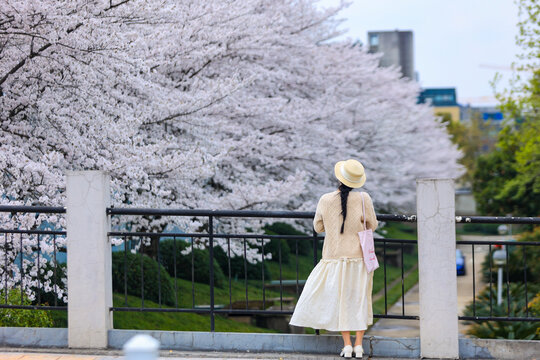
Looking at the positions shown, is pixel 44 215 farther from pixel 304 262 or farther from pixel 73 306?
pixel 304 262

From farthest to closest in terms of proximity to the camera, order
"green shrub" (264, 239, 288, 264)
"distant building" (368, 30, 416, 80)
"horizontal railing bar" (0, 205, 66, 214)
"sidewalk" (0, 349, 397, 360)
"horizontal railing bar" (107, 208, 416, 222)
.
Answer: "distant building" (368, 30, 416, 80), "green shrub" (264, 239, 288, 264), "horizontal railing bar" (0, 205, 66, 214), "horizontal railing bar" (107, 208, 416, 222), "sidewalk" (0, 349, 397, 360)

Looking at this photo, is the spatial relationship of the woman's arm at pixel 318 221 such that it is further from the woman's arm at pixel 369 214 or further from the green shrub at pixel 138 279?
the green shrub at pixel 138 279

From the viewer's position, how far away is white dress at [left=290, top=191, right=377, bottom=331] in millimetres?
6469

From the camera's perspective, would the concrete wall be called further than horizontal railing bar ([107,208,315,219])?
No

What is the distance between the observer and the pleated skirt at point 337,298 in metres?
6.45

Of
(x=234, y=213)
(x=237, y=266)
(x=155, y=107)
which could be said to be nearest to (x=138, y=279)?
(x=155, y=107)

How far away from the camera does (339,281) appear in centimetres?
650

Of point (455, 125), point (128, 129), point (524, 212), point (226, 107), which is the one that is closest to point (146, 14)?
point (128, 129)

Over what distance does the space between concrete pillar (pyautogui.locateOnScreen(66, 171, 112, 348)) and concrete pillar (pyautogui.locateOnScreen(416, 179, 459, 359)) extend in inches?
114

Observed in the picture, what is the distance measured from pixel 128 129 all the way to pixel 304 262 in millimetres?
15213

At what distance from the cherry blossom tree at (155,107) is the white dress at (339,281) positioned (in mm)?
3865

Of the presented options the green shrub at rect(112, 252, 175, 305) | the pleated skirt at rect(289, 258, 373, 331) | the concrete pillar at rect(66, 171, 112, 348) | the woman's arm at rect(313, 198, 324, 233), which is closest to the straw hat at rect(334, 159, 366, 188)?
the woman's arm at rect(313, 198, 324, 233)

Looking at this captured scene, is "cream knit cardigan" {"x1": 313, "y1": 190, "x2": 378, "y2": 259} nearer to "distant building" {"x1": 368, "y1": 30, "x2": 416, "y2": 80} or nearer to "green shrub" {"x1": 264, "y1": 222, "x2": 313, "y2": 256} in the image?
"green shrub" {"x1": 264, "y1": 222, "x2": 313, "y2": 256}

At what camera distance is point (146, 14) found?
991 centimetres
